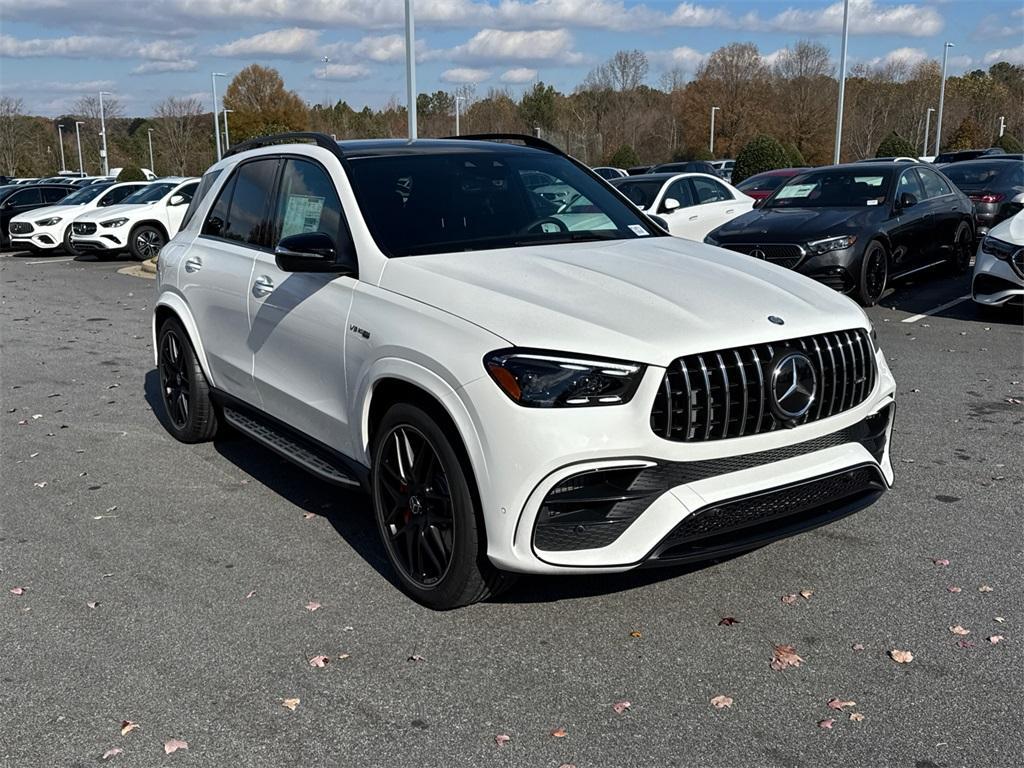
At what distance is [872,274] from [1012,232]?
5.04ft

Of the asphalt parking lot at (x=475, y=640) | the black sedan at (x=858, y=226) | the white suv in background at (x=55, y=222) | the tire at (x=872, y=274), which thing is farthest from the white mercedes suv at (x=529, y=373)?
the white suv in background at (x=55, y=222)

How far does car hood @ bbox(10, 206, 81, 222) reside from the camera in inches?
912

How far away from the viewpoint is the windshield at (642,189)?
1503 centimetres

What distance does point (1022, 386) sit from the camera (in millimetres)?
7734

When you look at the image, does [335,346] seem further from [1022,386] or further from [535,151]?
[1022,386]

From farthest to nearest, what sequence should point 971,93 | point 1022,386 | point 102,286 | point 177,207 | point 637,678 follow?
point 971,93, point 177,207, point 102,286, point 1022,386, point 637,678

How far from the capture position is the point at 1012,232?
1016cm

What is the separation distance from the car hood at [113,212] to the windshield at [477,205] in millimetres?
17253

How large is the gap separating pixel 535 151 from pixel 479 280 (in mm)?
1776

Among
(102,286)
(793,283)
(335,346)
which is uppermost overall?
(793,283)

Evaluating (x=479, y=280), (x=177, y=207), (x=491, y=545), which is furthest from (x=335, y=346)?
(x=177, y=207)

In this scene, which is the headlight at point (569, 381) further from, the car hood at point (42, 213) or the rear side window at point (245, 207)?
the car hood at point (42, 213)

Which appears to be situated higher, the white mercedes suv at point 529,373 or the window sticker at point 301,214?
the window sticker at point 301,214

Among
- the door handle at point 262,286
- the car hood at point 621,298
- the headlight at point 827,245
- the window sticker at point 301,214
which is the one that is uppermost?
the window sticker at point 301,214
